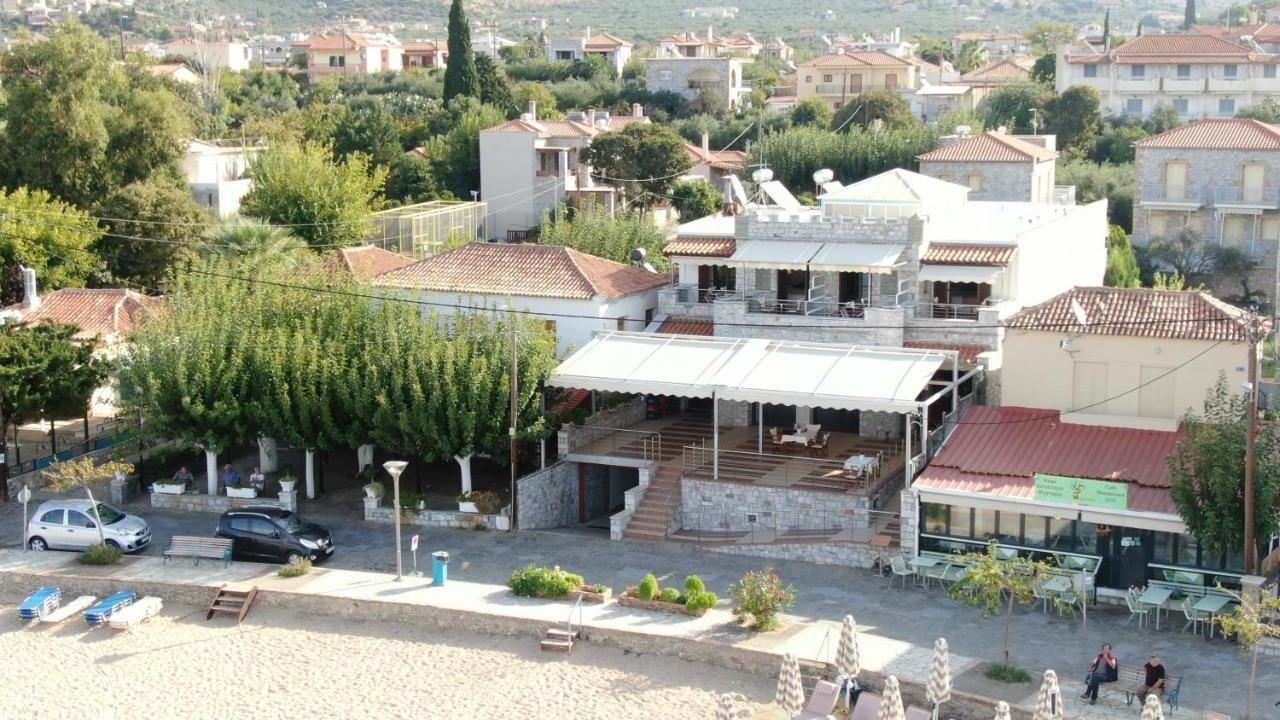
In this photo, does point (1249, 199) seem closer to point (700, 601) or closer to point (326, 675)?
point (700, 601)

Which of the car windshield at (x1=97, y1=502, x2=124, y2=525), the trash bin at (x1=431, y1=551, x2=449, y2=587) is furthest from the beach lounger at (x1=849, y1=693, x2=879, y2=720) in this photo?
the car windshield at (x1=97, y1=502, x2=124, y2=525)

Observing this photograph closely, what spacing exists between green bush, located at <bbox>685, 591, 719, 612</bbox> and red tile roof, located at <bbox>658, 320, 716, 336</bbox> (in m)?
12.4


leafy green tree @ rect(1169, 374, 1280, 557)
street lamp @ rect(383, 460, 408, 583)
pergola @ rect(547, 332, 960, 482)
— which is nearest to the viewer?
leafy green tree @ rect(1169, 374, 1280, 557)

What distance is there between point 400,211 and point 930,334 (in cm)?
3176

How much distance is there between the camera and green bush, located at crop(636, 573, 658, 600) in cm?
2969

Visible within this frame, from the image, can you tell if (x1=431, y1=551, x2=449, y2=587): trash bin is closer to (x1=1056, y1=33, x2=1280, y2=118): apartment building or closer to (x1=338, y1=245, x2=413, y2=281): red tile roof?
(x1=338, y1=245, x2=413, y2=281): red tile roof

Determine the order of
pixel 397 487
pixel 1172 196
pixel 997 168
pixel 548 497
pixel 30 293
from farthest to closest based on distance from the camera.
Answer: pixel 1172 196, pixel 997 168, pixel 30 293, pixel 548 497, pixel 397 487

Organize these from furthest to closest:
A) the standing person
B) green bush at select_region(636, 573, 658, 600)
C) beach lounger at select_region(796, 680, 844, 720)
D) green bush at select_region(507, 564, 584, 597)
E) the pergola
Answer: the pergola < green bush at select_region(507, 564, 584, 597) < green bush at select_region(636, 573, 658, 600) < the standing person < beach lounger at select_region(796, 680, 844, 720)

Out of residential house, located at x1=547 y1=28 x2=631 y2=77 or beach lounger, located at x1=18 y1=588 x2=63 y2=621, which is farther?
residential house, located at x1=547 y1=28 x2=631 y2=77

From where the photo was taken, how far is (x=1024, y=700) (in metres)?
25.0

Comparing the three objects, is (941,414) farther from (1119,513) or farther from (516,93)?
(516,93)

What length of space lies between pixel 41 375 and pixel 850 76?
90.4 metres

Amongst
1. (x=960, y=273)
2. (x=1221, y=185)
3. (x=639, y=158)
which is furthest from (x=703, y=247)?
(x=1221, y=185)

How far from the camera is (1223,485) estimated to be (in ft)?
91.9
